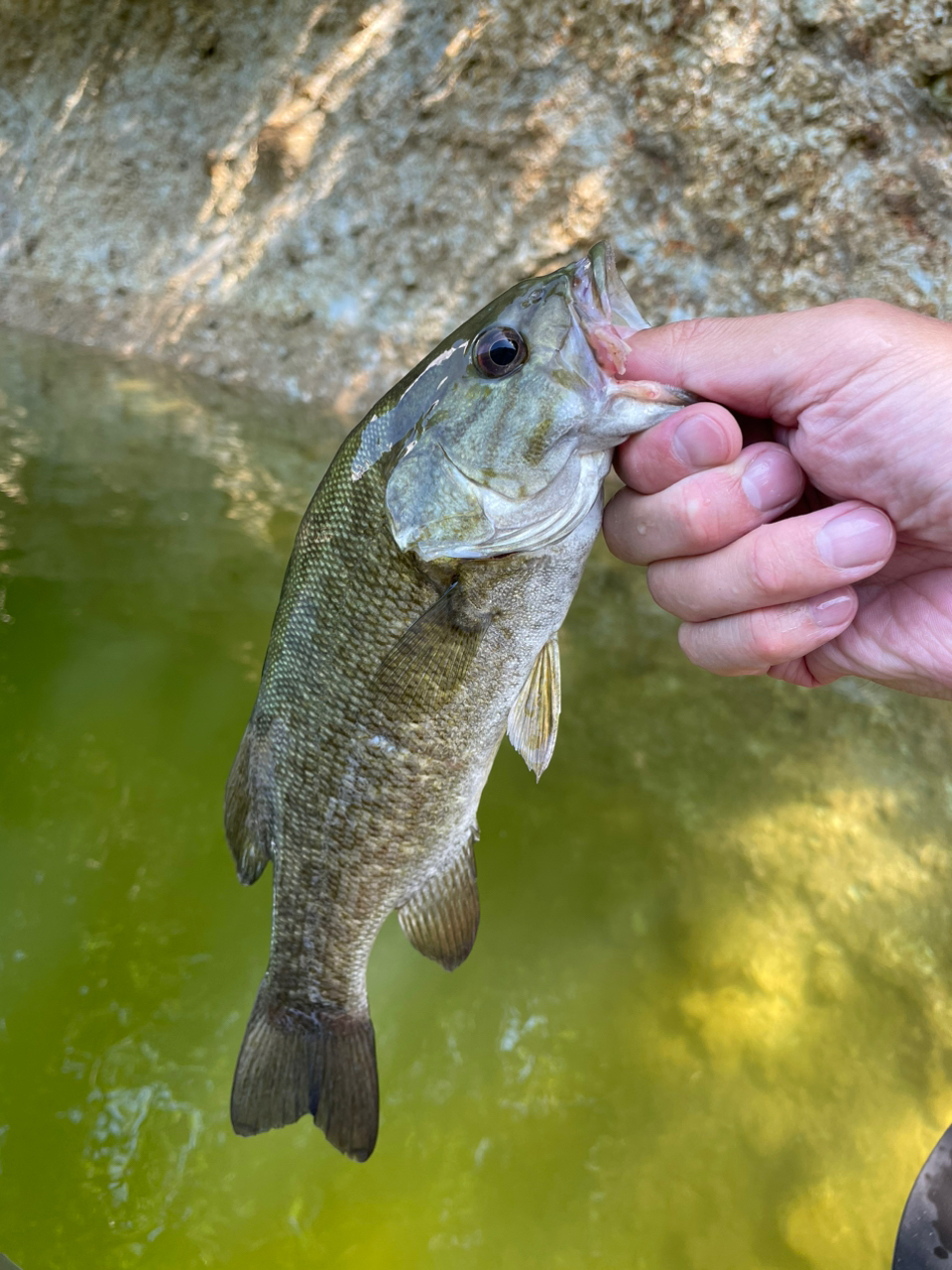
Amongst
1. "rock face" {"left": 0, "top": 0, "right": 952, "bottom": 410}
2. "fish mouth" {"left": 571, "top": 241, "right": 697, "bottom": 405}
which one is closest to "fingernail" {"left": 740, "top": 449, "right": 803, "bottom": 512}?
"fish mouth" {"left": 571, "top": 241, "right": 697, "bottom": 405}

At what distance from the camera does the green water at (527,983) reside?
1773 millimetres

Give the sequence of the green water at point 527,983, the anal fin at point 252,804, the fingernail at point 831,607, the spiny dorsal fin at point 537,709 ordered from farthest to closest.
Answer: the green water at point 527,983
the anal fin at point 252,804
the spiny dorsal fin at point 537,709
the fingernail at point 831,607

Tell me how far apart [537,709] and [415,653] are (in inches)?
9.6

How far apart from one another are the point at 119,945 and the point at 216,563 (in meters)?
1.80

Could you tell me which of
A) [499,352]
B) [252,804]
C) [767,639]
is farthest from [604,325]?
[252,804]

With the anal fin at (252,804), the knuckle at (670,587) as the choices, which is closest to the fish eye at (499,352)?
the knuckle at (670,587)

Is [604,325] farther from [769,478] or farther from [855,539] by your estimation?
[855,539]

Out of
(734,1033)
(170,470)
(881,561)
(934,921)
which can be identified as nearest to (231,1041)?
(734,1033)

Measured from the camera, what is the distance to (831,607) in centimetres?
122

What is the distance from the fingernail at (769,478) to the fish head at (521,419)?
15 cm

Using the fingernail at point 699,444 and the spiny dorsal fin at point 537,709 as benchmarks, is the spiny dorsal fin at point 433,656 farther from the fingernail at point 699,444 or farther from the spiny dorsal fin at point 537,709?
the fingernail at point 699,444

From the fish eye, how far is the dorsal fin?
0.80 m

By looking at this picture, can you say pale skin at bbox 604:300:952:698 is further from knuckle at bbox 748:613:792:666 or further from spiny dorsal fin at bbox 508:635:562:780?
spiny dorsal fin at bbox 508:635:562:780

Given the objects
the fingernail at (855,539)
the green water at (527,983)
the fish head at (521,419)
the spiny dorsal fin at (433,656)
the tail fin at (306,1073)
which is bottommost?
the green water at (527,983)
